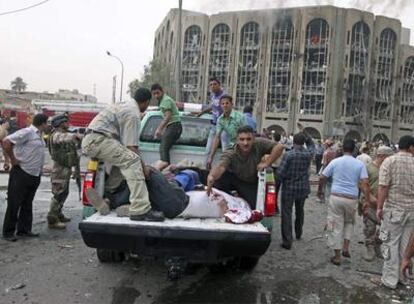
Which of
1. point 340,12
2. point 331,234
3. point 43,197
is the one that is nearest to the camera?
point 331,234

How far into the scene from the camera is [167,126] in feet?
22.1

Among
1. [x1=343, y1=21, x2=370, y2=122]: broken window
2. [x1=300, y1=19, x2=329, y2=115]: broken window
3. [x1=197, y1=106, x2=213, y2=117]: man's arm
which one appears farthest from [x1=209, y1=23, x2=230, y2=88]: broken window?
[x1=197, y1=106, x2=213, y2=117]: man's arm

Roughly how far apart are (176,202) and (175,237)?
0.51 m

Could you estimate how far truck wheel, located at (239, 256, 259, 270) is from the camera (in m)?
5.68

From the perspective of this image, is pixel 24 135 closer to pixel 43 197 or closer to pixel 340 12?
pixel 43 197

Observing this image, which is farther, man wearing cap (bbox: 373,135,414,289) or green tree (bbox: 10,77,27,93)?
green tree (bbox: 10,77,27,93)

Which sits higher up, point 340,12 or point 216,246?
point 340,12

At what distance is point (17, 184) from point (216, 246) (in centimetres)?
364

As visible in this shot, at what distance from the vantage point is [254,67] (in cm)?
6712

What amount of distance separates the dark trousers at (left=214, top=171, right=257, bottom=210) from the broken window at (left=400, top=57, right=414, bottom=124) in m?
69.0

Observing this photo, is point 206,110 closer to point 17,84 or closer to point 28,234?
point 28,234

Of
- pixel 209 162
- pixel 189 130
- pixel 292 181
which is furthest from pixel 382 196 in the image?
pixel 189 130

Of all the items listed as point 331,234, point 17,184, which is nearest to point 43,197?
point 17,184

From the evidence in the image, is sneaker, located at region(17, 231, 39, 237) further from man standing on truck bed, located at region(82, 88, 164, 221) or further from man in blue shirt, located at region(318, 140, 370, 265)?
man in blue shirt, located at region(318, 140, 370, 265)
